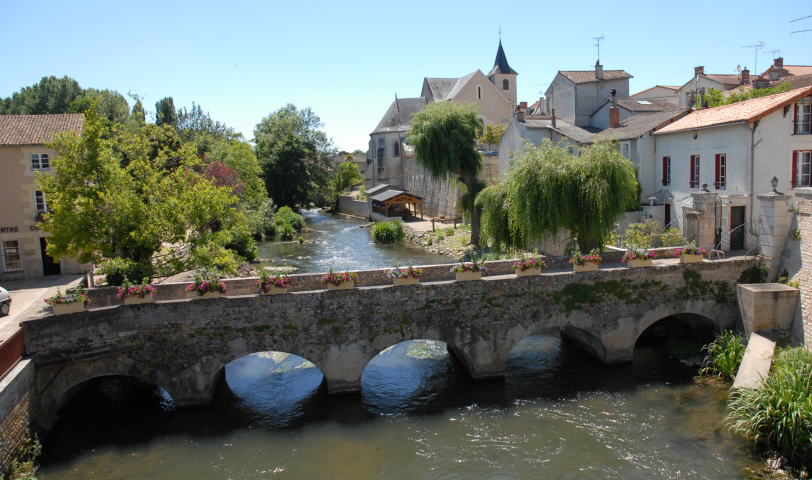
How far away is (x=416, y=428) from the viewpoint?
12.5 metres

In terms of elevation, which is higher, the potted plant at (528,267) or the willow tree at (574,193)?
the willow tree at (574,193)

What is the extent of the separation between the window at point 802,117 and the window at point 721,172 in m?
2.40

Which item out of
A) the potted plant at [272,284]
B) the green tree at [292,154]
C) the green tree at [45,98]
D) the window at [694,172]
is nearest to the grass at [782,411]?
the potted plant at [272,284]

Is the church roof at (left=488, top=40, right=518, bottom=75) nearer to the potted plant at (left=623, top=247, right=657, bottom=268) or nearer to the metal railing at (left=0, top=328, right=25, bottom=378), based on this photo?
the potted plant at (left=623, top=247, right=657, bottom=268)

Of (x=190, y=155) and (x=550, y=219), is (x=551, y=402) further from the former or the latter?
(x=190, y=155)

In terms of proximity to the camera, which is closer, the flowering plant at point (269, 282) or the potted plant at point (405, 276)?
the flowering plant at point (269, 282)

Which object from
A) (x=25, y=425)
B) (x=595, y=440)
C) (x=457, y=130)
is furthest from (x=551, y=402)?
(x=457, y=130)

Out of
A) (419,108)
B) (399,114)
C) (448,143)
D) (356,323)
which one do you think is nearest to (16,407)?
(356,323)

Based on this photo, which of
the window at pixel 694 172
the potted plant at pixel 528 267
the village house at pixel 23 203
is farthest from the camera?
the window at pixel 694 172

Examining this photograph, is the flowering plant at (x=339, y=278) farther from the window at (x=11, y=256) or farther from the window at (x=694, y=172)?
the window at (x=694, y=172)

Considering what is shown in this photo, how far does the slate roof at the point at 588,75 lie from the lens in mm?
38312

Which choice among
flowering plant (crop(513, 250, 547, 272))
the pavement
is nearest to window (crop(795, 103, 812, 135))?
flowering plant (crop(513, 250, 547, 272))

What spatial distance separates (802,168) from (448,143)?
16511 millimetres

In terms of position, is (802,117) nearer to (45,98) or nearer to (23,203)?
(23,203)
